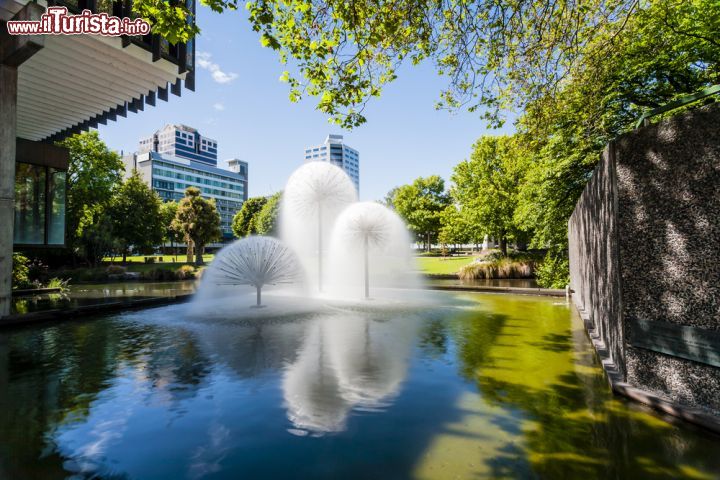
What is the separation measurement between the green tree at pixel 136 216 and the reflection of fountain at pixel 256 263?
36686 mm

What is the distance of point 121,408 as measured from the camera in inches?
200

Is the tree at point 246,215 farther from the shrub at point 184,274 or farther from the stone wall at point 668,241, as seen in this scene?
the stone wall at point 668,241

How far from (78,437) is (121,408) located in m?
0.82

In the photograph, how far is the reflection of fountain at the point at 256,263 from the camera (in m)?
14.3

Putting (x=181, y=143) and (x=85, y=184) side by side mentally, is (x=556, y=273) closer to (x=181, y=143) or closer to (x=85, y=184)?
(x=85, y=184)

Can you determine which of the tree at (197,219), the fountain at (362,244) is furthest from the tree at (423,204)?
the fountain at (362,244)

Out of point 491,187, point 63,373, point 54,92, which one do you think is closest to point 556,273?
point 491,187

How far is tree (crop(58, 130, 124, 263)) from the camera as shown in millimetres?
37362

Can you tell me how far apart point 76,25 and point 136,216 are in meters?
39.6

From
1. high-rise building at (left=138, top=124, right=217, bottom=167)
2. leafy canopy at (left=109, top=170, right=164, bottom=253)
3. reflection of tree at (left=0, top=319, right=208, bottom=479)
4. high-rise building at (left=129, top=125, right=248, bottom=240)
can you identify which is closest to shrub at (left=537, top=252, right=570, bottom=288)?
reflection of tree at (left=0, top=319, right=208, bottom=479)

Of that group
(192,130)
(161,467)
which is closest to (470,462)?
(161,467)

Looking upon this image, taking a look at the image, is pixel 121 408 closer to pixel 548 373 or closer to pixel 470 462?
pixel 470 462

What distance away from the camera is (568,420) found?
15.0 feet

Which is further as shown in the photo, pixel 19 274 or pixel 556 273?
pixel 19 274
